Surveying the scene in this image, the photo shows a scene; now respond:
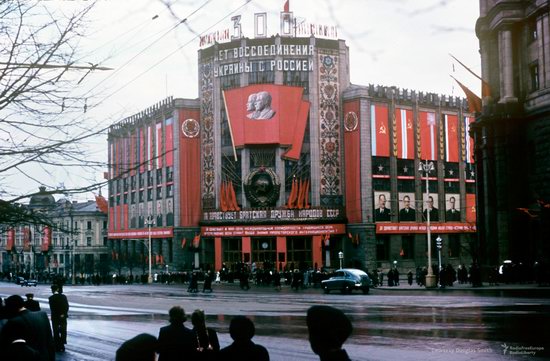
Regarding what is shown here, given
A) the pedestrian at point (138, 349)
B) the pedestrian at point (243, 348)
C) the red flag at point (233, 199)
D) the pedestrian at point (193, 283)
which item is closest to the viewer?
the pedestrian at point (138, 349)

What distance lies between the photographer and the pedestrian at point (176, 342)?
27.4 ft

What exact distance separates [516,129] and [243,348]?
46.7m

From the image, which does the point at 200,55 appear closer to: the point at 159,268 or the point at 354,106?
the point at 354,106

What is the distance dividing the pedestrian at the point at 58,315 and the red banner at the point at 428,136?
6884 cm

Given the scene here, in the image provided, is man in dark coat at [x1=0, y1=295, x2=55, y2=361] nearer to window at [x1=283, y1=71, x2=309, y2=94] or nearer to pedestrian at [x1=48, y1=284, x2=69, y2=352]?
pedestrian at [x1=48, y1=284, x2=69, y2=352]

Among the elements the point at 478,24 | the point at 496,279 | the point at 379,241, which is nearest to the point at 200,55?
the point at 379,241

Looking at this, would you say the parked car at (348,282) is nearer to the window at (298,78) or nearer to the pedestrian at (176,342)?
the pedestrian at (176,342)

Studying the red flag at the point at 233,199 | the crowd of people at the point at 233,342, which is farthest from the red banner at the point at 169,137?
the crowd of people at the point at 233,342

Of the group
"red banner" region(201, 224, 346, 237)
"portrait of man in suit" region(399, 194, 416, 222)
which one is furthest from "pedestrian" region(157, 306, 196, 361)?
"portrait of man in suit" region(399, 194, 416, 222)

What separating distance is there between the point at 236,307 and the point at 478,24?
3358cm

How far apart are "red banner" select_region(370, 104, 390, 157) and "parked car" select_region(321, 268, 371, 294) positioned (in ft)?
120

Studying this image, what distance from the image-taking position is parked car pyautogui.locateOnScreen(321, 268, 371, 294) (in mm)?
43281

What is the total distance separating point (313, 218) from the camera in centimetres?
7719

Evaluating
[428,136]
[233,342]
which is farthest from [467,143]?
[233,342]
